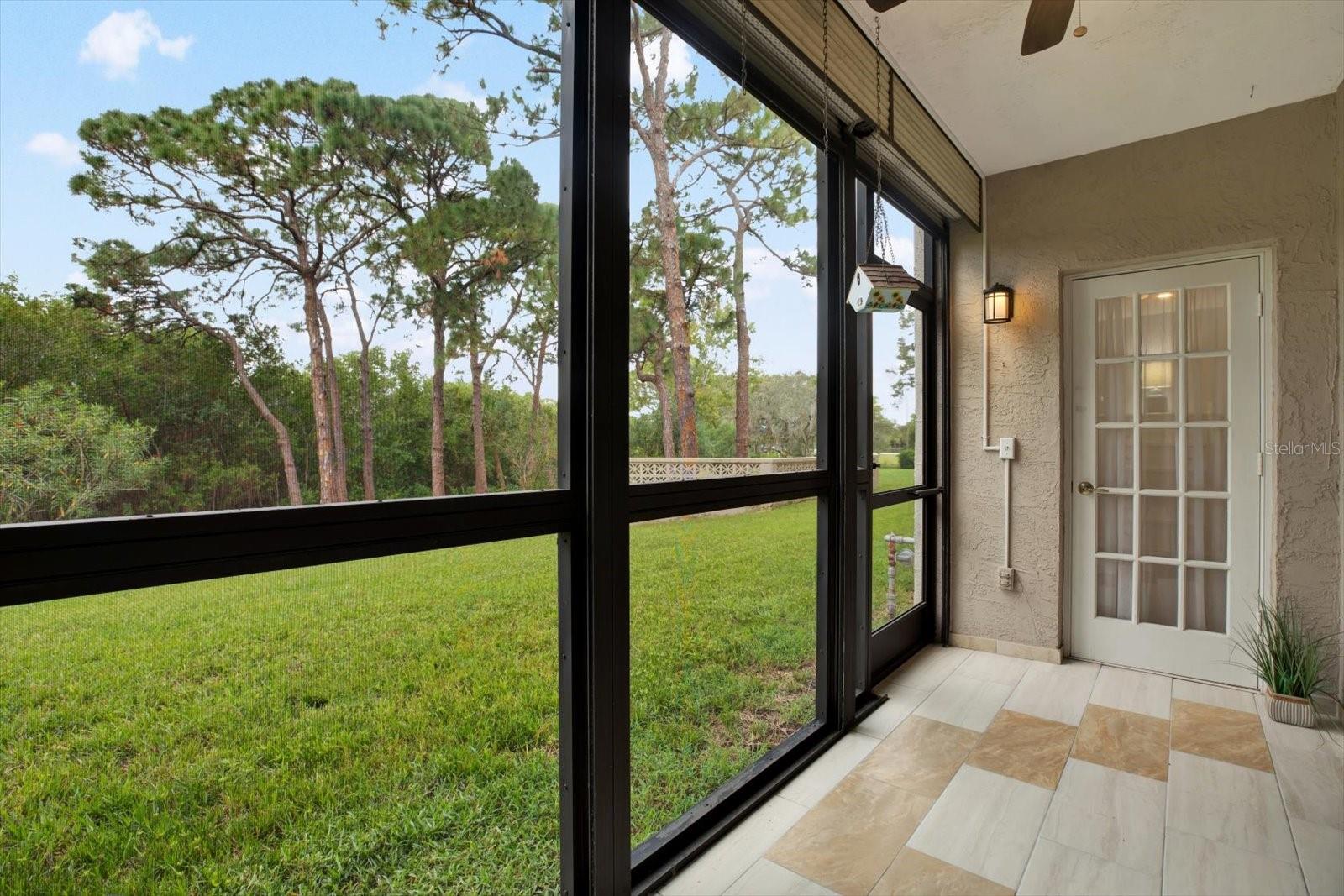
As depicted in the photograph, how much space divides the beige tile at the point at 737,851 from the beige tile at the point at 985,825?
390 millimetres

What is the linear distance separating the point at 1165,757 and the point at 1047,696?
557 millimetres

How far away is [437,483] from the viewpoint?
124cm

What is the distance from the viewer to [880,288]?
2.03 metres

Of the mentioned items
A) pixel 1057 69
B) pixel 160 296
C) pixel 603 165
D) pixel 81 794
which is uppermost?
pixel 1057 69

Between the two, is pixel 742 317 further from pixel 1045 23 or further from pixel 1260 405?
pixel 1260 405

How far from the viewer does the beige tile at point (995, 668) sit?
9.91 feet

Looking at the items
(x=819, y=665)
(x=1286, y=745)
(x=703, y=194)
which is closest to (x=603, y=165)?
(x=703, y=194)

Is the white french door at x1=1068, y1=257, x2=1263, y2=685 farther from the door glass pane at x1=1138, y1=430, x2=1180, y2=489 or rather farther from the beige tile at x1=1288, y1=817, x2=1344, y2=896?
the beige tile at x1=1288, y1=817, x2=1344, y2=896

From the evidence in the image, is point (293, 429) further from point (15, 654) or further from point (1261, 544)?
point (1261, 544)

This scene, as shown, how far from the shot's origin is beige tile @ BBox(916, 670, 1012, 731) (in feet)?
8.43

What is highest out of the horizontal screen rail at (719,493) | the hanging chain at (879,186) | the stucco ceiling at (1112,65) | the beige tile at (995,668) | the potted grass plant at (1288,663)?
the stucco ceiling at (1112,65)

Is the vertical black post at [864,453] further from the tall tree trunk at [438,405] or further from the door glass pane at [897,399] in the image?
the tall tree trunk at [438,405]

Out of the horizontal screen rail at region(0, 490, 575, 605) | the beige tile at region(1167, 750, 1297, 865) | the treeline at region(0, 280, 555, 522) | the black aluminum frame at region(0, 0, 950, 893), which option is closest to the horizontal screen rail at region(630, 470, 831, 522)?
the black aluminum frame at region(0, 0, 950, 893)

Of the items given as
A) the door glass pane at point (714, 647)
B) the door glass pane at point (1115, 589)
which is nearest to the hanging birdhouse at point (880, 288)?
the door glass pane at point (714, 647)
